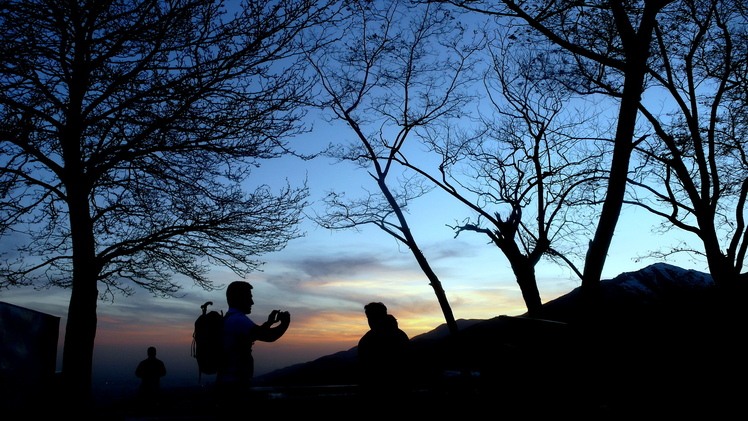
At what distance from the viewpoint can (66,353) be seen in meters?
10.3

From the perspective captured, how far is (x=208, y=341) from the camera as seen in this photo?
4.81 metres

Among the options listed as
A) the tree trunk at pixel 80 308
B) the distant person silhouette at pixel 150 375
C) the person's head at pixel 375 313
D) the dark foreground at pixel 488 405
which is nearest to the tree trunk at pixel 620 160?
the dark foreground at pixel 488 405

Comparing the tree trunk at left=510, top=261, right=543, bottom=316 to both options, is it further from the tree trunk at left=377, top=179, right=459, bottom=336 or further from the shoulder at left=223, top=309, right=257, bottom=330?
the shoulder at left=223, top=309, right=257, bottom=330

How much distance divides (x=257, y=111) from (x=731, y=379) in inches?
321

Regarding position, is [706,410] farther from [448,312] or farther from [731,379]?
[448,312]

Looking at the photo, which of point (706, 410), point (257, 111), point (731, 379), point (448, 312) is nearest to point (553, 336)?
point (706, 410)

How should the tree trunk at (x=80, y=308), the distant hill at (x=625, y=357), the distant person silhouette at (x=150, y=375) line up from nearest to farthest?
the distant hill at (x=625, y=357) < the tree trunk at (x=80, y=308) < the distant person silhouette at (x=150, y=375)

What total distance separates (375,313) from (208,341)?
1.81m

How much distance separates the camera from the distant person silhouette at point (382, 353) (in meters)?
5.24

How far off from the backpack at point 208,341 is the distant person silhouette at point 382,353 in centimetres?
147

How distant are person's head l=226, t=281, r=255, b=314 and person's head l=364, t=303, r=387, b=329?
4.83ft

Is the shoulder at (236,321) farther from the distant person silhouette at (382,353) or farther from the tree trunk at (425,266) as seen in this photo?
the tree trunk at (425,266)

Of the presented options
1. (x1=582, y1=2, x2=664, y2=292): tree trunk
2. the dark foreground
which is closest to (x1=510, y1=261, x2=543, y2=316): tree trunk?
(x1=582, y1=2, x2=664, y2=292): tree trunk

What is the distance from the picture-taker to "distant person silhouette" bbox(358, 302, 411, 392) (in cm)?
524
